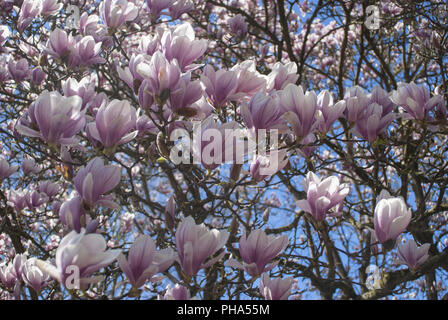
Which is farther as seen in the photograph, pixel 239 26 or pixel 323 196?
pixel 239 26

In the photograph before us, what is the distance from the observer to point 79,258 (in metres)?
0.96

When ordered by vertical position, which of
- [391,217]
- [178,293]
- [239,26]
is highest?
[239,26]

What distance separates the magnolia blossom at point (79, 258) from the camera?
95 cm

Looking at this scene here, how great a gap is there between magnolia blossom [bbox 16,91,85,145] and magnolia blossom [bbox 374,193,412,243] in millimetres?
1081

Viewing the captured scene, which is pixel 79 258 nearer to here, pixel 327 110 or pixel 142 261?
pixel 142 261

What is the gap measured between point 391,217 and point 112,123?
3.38 feet

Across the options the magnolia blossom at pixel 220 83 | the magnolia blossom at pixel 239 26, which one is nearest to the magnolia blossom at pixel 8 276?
the magnolia blossom at pixel 220 83

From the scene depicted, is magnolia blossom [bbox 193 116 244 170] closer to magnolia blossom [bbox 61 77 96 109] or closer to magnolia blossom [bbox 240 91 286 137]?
magnolia blossom [bbox 240 91 286 137]

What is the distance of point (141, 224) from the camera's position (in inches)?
245

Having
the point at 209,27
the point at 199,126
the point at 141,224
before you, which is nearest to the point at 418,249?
the point at 199,126

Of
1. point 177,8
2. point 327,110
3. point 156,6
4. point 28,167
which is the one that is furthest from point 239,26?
point 327,110

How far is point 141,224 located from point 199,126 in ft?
16.9

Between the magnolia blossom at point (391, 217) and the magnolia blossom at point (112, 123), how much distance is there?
37.0 inches

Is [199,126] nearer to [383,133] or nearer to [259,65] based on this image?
[383,133]
